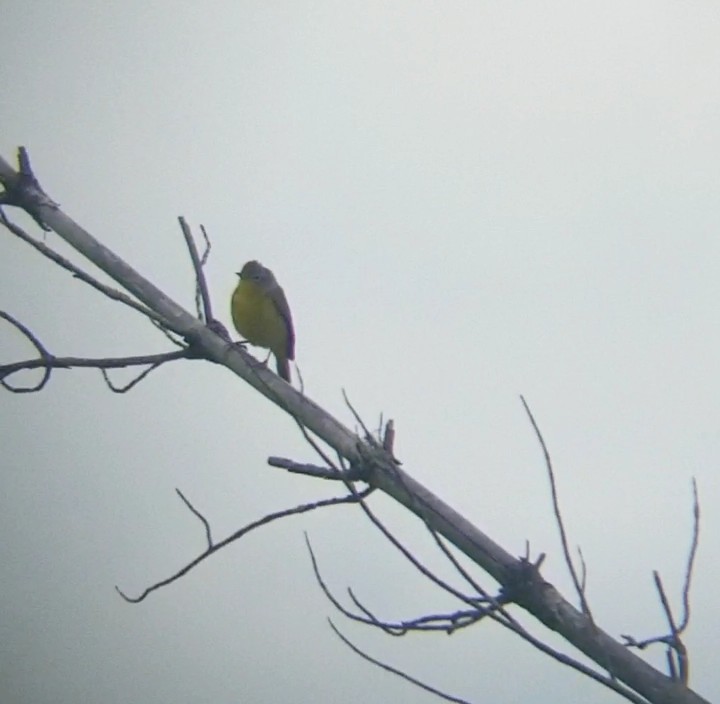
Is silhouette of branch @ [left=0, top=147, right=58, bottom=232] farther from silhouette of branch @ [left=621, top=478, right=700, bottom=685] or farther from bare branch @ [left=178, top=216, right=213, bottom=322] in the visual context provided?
silhouette of branch @ [left=621, top=478, right=700, bottom=685]

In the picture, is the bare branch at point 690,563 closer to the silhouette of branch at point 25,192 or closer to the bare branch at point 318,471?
the bare branch at point 318,471

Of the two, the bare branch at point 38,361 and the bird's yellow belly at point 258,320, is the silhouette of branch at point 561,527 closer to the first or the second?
the bare branch at point 38,361

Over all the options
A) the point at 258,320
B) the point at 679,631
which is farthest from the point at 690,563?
the point at 258,320

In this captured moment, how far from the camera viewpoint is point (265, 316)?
6.98 m

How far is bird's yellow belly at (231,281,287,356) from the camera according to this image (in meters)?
6.96

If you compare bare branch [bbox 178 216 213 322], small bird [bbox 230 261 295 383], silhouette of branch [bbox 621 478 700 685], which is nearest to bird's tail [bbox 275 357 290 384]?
small bird [bbox 230 261 295 383]

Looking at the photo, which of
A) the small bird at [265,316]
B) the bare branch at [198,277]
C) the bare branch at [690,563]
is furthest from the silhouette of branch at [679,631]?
the small bird at [265,316]

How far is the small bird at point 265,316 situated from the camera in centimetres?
696

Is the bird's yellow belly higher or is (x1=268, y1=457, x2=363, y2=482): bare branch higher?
the bird's yellow belly

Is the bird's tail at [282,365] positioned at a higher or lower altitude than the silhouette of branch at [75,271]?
higher

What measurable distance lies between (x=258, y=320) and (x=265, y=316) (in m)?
0.06

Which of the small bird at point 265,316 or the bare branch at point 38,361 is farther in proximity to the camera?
the small bird at point 265,316

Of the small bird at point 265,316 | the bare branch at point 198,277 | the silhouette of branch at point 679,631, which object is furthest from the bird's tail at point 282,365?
the silhouette of branch at point 679,631

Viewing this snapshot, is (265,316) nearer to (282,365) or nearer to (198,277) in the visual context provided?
(282,365)
